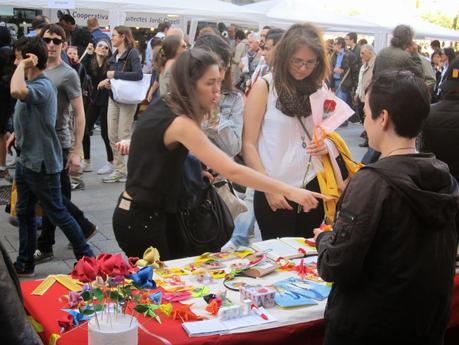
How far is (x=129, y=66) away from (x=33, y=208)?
3.46 meters

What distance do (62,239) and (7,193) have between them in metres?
1.73

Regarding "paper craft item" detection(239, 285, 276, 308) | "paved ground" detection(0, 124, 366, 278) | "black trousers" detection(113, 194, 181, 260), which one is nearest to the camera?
"paper craft item" detection(239, 285, 276, 308)

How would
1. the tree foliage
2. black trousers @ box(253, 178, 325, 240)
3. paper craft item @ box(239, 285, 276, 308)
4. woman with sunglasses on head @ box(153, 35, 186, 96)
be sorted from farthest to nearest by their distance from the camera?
1. the tree foliage
2. woman with sunglasses on head @ box(153, 35, 186, 96)
3. black trousers @ box(253, 178, 325, 240)
4. paper craft item @ box(239, 285, 276, 308)

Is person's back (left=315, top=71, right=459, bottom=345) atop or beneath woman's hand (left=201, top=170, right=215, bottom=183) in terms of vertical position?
atop

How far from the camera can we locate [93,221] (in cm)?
595

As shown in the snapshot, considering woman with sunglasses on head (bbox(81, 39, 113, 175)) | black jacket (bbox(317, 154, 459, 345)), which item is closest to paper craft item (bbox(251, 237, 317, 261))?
black jacket (bbox(317, 154, 459, 345))

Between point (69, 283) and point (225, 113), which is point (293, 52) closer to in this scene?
point (225, 113)

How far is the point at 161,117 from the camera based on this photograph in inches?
107

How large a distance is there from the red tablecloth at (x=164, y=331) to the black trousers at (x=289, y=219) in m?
1.03

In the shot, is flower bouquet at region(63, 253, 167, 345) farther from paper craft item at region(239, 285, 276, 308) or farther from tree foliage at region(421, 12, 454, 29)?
tree foliage at region(421, 12, 454, 29)

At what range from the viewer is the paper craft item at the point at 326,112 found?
3.22 meters

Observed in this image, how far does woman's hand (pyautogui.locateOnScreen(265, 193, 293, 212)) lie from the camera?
317 cm

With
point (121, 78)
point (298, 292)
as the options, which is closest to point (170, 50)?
point (121, 78)

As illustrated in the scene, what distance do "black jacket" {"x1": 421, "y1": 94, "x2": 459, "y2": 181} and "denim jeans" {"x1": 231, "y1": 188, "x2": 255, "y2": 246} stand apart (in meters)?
1.26
